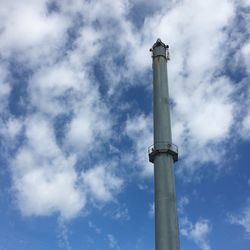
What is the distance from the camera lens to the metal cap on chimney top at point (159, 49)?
60406mm

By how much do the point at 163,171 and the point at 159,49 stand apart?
20618mm

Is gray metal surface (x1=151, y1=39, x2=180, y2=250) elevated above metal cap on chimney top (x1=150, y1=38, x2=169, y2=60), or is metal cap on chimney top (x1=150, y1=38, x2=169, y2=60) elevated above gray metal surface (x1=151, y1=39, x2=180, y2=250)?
metal cap on chimney top (x1=150, y1=38, x2=169, y2=60)

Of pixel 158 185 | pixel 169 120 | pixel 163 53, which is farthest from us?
pixel 163 53

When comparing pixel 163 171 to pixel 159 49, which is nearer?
pixel 163 171

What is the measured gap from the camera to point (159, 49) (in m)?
60.9

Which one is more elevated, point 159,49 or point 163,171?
point 159,49

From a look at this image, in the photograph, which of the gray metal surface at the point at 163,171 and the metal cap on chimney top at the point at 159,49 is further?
the metal cap on chimney top at the point at 159,49

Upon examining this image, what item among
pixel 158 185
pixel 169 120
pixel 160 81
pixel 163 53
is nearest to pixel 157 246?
pixel 158 185

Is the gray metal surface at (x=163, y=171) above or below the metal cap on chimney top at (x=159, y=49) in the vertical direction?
below

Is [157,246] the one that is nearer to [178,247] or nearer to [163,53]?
[178,247]

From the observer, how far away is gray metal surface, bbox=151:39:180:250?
45031 millimetres

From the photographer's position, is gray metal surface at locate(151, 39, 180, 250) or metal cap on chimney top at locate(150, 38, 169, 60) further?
metal cap on chimney top at locate(150, 38, 169, 60)

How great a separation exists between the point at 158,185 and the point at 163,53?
21.4m

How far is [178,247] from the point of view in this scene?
44844 millimetres
